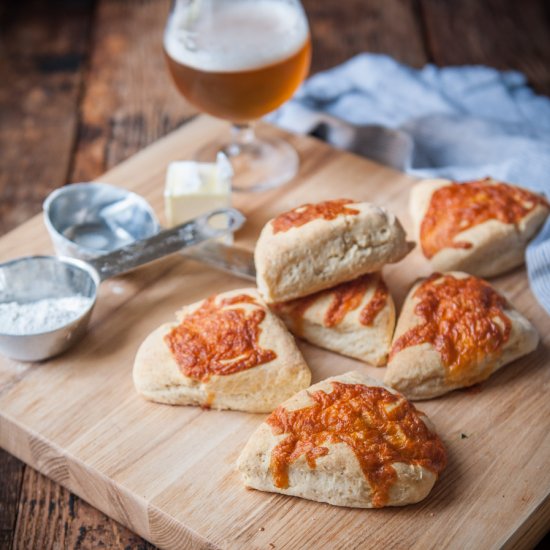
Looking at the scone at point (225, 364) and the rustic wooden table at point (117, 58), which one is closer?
the scone at point (225, 364)

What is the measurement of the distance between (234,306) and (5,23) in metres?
2.94

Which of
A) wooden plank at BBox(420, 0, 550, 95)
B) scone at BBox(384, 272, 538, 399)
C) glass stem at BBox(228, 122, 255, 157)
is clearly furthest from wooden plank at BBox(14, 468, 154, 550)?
wooden plank at BBox(420, 0, 550, 95)

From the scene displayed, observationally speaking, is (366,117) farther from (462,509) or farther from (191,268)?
(462,509)

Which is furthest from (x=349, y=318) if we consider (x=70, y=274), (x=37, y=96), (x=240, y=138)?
(x=37, y=96)

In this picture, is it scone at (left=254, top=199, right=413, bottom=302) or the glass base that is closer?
scone at (left=254, top=199, right=413, bottom=302)

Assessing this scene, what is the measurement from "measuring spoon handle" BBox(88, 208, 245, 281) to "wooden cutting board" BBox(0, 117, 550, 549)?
13 cm

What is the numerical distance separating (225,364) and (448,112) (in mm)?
2038

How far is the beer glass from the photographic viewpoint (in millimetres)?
3062

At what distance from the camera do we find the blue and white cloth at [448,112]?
11.6ft

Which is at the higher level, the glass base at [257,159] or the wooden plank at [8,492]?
the glass base at [257,159]

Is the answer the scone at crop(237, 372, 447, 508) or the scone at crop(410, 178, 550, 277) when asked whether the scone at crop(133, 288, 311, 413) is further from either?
the scone at crop(410, 178, 550, 277)

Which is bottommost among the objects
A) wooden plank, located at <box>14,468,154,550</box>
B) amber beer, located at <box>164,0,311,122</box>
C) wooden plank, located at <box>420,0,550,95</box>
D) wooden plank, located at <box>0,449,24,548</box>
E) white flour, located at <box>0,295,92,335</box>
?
wooden plank, located at <box>0,449,24,548</box>

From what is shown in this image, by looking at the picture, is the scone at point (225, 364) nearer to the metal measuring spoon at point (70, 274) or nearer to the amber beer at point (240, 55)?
the metal measuring spoon at point (70, 274)

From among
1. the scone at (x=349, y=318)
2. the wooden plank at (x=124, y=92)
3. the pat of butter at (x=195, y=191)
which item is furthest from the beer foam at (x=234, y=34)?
the wooden plank at (x=124, y=92)
